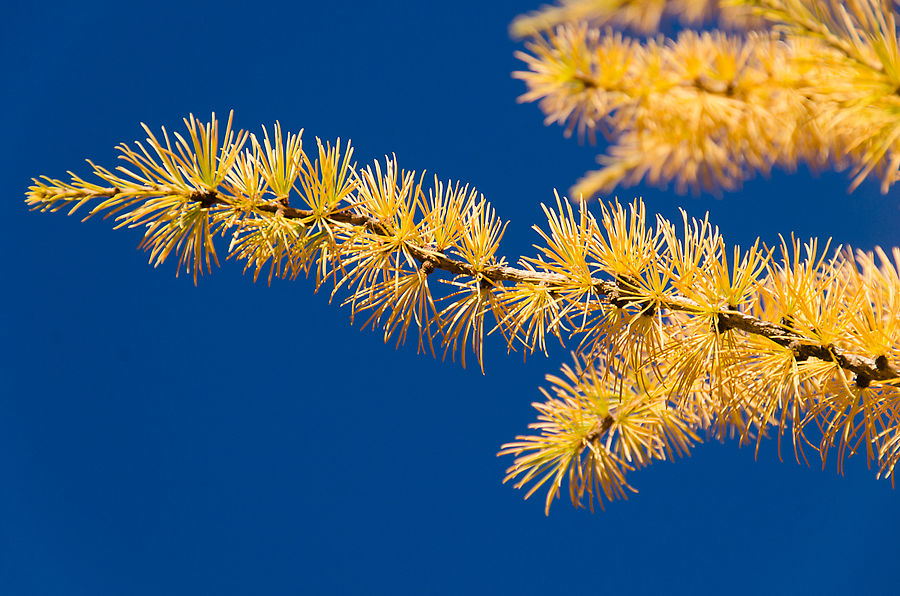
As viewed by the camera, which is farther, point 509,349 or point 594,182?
point 594,182

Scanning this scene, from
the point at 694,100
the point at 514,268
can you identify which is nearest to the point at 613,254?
the point at 514,268

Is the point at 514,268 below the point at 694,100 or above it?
below

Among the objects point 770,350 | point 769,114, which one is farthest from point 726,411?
point 769,114

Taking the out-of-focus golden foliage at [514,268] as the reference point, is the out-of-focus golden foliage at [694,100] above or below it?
above

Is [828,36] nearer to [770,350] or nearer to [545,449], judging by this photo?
[770,350]

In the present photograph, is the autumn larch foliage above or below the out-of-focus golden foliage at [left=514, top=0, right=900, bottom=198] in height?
below

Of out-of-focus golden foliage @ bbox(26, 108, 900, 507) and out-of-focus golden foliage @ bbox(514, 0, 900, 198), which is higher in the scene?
out-of-focus golden foliage @ bbox(514, 0, 900, 198)

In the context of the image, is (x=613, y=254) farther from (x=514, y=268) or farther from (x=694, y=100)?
(x=694, y=100)

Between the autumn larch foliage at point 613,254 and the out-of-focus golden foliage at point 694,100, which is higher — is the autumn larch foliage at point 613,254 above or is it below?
below
